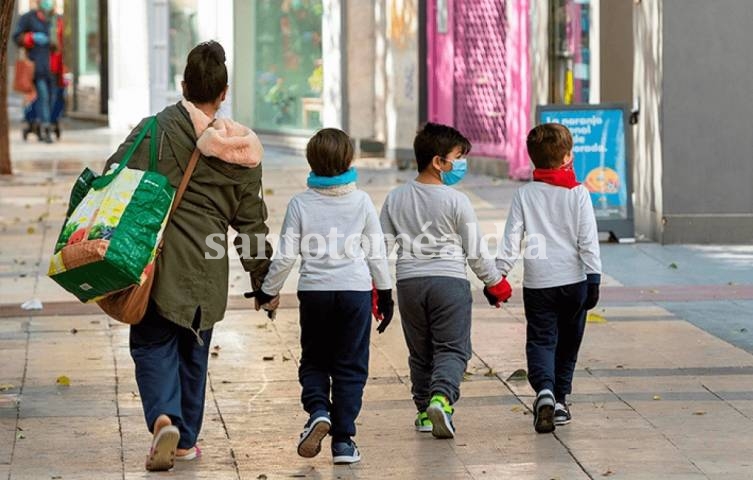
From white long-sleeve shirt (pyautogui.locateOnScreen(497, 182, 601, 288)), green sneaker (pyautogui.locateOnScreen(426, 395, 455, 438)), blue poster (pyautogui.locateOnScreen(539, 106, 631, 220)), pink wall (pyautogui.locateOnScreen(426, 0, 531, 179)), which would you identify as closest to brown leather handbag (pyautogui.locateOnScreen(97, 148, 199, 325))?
green sneaker (pyautogui.locateOnScreen(426, 395, 455, 438))

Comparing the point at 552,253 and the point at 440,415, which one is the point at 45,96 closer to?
the point at 552,253

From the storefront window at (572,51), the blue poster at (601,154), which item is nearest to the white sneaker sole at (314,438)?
the blue poster at (601,154)

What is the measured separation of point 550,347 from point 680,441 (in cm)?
71

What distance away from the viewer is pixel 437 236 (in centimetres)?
712

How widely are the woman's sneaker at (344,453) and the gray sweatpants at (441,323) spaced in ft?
1.63

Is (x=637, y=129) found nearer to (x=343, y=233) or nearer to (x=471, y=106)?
(x=471, y=106)

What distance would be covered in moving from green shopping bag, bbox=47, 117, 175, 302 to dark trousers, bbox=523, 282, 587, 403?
5.91 feet

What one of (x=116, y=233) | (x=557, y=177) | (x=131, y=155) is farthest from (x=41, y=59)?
(x=116, y=233)

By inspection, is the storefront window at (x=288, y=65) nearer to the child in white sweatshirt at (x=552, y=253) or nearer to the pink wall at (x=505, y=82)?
the pink wall at (x=505, y=82)

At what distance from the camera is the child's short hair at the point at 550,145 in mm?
7352

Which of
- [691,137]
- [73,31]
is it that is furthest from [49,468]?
[73,31]

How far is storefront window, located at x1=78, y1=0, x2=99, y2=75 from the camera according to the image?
33906 millimetres

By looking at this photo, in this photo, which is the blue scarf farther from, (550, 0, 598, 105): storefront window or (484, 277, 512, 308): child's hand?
(550, 0, 598, 105): storefront window

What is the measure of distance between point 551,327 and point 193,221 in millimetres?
1741
